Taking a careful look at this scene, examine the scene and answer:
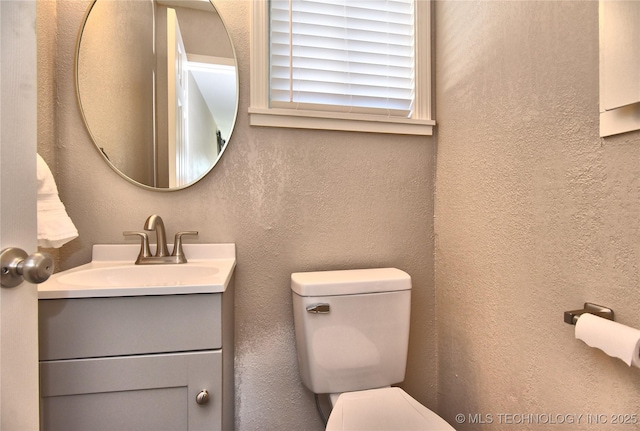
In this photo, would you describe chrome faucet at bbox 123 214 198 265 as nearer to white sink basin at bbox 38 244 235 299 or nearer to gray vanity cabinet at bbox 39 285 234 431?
white sink basin at bbox 38 244 235 299

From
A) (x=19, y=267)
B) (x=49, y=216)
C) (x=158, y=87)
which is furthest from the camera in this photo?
(x=158, y=87)

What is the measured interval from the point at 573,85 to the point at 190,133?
1.20 metres

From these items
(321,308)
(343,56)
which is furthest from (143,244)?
(343,56)

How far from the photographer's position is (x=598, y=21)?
2.41 feet

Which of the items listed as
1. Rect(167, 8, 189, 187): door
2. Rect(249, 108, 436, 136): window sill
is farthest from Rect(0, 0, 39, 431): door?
Rect(249, 108, 436, 136): window sill

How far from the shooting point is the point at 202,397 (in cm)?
79

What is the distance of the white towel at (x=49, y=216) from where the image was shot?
88 cm

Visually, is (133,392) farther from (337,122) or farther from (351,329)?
(337,122)

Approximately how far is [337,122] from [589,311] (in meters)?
0.99

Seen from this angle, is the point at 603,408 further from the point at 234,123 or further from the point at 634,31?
the point at 234,123

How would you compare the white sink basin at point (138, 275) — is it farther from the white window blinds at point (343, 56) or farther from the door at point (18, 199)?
the white window blinds at point (343, 56)

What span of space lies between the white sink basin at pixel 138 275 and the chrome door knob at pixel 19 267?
0.84 ft

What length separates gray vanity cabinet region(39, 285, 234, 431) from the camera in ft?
2.45

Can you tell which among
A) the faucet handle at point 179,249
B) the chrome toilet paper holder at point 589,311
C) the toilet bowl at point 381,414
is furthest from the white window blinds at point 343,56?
the toilet bowl at point 381,414
